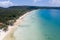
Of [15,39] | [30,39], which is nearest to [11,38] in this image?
[15,39]

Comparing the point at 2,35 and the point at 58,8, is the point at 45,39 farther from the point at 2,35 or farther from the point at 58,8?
the point at 58,8

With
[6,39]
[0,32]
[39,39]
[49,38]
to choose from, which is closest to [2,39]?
[6,39]

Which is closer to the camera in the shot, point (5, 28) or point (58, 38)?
point (58, 38)

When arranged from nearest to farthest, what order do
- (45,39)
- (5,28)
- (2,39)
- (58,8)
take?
(2,39) < (45,39) < (5,28) < (58,8)

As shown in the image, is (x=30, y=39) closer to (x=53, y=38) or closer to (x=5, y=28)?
(x=53, y=38)

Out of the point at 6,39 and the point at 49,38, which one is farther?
the point at 49,38

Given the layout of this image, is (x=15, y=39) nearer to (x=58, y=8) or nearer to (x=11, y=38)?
(x=11, y=38)

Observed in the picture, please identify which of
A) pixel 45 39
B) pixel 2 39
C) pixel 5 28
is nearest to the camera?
pixel 2 39

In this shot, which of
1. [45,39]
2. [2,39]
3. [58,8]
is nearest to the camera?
[2,39]

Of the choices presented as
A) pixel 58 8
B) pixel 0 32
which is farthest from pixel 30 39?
pixel 58 8
